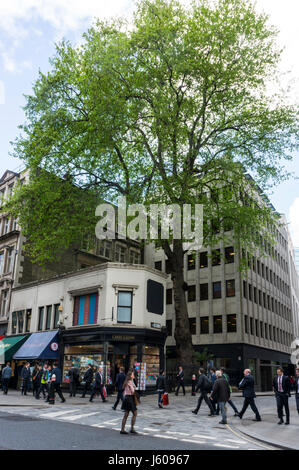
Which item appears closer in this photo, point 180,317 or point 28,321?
point 180,317

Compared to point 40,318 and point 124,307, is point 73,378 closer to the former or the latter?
point 124,307

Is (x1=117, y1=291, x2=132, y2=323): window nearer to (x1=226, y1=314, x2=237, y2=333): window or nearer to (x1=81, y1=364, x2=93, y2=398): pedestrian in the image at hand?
(x1=81, y1=364, x2=93, y2=398): pedestrian

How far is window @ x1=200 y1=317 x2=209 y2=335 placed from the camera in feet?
140

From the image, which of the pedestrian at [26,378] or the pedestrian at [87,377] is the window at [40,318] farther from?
the pedestrian at [87,377]

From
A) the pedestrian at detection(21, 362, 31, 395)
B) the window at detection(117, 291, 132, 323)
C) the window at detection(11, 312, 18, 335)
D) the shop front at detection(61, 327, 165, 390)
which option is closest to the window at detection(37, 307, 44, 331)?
the window at detection(11, 312, 18, 335)

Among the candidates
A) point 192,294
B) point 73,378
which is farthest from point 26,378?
point 192,294

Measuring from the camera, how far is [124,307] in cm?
2408

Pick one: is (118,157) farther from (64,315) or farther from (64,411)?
(64,411)

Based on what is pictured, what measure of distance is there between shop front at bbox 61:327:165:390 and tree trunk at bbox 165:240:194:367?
1.47m

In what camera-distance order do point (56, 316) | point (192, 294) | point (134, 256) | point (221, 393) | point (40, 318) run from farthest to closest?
point (134, 256)
point (192, 294)
point (40, 318)
point (56, 316)
point (221, 393)

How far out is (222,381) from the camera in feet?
44.2

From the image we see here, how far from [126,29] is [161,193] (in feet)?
35.7

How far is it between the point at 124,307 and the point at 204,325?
21.2 metres

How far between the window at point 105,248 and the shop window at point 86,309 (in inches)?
557
